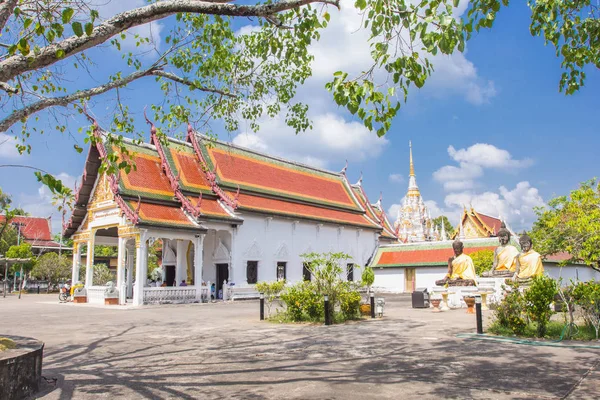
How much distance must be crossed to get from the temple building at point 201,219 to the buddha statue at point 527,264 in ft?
40.8

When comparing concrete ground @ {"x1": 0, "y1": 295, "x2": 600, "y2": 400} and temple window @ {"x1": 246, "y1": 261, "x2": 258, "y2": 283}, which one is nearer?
concrete ground @ {"x1": 0, "y1": 295, "x2": 600, "y2": 400}

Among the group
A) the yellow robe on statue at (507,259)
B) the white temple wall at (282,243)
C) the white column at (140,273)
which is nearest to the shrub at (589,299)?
the yellow robe on statue at (507,259)

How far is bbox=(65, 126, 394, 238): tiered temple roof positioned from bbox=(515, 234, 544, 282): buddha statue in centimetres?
1089

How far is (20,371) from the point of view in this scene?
4.88 m

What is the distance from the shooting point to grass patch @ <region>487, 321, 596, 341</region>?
28.6ft

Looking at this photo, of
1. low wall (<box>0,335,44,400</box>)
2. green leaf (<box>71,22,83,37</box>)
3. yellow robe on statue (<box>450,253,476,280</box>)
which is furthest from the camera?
yellow robe on statue (<box>450,253,476,280</box>)

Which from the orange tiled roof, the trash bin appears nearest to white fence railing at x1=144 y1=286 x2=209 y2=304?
the orange tiled roof

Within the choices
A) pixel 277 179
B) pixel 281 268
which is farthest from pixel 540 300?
pixel 277 179

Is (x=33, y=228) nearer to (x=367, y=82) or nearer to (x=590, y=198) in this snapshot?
(x=590, y=198)

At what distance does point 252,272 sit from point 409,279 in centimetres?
1147

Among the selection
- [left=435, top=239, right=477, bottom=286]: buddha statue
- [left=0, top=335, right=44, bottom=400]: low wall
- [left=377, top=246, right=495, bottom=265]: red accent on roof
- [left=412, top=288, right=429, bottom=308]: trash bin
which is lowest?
[left=412, top=288, right=429, bottom=308]: trash bin

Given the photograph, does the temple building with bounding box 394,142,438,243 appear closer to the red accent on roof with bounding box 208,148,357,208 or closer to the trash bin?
the red accent on roof with bounding box 208,148,357,208

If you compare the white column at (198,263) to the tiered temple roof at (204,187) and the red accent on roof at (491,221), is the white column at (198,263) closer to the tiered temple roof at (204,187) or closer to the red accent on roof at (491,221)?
the tiered temple roof at (204,187)

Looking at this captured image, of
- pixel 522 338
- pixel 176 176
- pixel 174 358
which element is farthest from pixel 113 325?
pixel 176 176
